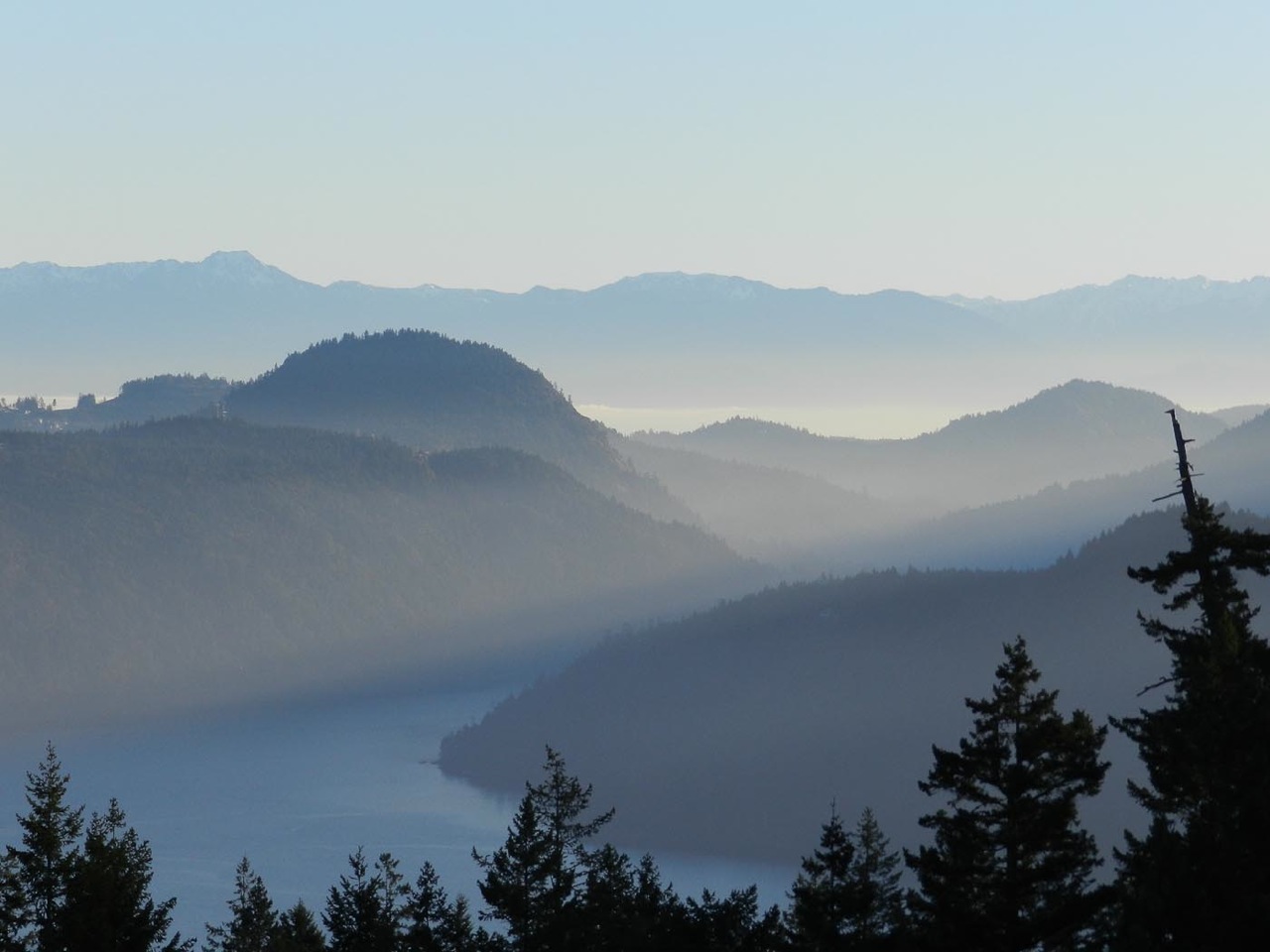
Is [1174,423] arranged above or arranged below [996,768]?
above

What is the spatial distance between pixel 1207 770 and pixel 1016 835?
4716mm

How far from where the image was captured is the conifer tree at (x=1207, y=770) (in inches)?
1248

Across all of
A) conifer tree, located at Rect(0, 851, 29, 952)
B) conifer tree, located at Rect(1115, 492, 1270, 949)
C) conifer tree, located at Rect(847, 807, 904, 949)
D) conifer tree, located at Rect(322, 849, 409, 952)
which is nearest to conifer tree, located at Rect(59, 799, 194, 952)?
conifer tree, located at Rect(0, 851, 29, 952)

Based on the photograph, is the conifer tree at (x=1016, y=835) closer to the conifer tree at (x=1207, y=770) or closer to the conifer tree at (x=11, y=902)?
the conifer tree at (x=1207, y=770)

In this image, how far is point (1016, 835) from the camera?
1550 inches

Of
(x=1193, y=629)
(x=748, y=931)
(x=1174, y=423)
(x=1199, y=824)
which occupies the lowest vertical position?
(x=748, y=931)

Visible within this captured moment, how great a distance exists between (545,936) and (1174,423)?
79.4 ft

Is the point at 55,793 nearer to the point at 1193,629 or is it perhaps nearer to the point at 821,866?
the point at 821,866

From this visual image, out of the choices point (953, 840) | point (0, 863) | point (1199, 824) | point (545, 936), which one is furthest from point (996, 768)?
point (0, 863)

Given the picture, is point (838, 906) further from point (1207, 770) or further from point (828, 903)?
point (1207, 770)

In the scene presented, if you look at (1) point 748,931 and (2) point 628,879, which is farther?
(2) point 628,879

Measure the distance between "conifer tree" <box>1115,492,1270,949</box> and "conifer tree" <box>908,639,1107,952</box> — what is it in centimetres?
145

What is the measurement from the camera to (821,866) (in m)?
47.9

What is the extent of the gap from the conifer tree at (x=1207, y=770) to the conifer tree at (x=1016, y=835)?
4.74 feet
